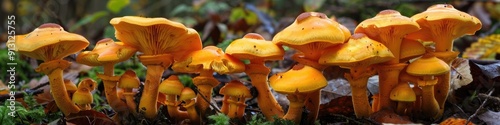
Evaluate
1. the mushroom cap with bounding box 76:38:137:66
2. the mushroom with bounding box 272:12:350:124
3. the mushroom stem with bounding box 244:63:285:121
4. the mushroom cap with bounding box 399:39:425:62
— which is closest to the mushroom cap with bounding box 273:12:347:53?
the mushroom with bounding box 272:12:350:124

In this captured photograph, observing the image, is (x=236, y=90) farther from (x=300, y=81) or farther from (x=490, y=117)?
(x=490, y=117)

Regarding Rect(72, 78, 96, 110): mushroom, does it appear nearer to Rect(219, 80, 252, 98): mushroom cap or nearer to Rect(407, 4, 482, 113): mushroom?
Rect(219, 80, 252, 98): mushroom cap

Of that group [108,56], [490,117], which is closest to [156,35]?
[108,56]

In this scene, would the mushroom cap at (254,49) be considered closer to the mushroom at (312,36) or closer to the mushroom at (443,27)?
the mushroom at (312,36)

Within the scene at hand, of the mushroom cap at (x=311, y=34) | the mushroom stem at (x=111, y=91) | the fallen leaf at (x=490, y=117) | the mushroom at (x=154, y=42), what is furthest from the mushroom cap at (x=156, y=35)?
the fallen leaf at (x=490, y=117)

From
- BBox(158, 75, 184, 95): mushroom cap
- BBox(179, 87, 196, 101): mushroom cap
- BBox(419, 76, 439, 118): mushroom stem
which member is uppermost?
BBox(158, 75, 184, 95): mushroom cap

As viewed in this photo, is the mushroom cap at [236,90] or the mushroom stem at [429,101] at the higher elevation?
the mushroom cap at [236,90]

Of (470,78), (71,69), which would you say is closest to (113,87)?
(71,69)

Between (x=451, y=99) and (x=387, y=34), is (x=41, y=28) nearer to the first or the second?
(x=387, y=34)
